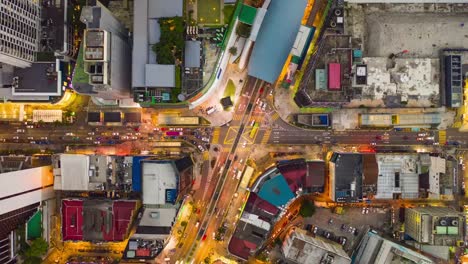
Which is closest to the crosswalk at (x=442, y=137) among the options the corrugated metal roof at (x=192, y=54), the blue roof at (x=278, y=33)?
the blue roof at (x=278, y=33)

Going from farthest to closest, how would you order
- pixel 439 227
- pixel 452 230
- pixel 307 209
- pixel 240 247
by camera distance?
pixel 307 209 < pixel 240 247 < pixel 452 230 < pixel 439 227

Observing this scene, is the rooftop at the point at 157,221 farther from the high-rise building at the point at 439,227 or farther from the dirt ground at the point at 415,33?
the dirt ground at the point at 415,33

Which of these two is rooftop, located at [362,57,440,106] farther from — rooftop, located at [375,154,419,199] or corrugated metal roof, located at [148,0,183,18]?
corrugated metal roof, located at [148,0,183,18]

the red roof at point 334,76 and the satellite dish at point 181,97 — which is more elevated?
the red roof at point 334,76

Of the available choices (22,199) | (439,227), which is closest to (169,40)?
(22,199)

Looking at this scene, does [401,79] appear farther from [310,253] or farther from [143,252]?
[143,252]

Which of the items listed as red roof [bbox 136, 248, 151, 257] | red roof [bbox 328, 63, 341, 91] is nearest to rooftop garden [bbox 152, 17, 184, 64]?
red roof [bbox 328, 63, 341, 91]
